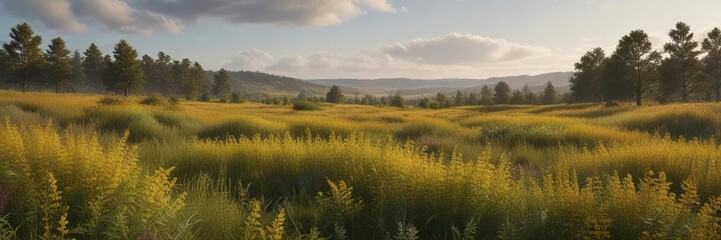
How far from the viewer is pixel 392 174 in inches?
165

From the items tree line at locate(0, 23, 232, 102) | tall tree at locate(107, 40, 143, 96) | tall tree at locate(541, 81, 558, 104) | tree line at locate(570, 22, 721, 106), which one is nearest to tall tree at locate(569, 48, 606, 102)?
tree line at locate(570, 22, 721, 106)

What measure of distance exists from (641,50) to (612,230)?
4509 cm

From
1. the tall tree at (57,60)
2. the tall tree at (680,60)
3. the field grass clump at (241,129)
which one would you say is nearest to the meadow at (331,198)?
the field grass clump at (241,129)

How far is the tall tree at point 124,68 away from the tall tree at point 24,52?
27.5 feet

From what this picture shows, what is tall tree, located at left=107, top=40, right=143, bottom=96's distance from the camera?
6006cm

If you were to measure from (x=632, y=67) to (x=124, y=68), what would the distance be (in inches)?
2480

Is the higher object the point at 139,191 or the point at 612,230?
the point at 139,191

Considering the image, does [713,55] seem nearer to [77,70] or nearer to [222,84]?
[222,84]

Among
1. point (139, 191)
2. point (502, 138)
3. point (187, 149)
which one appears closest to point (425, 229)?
point (139, 191)

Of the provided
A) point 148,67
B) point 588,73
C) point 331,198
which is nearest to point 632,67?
point 588,73

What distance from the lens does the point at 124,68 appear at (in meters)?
60.1

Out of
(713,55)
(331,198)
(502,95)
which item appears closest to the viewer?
(331,198)

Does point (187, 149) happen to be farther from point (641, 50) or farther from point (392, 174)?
point (641, 50)

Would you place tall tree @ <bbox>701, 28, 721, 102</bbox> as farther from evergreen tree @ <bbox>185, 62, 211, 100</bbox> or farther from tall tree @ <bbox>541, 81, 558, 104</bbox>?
evergreen tree @ <bbox>185, 62, 211, 100</bbox>
